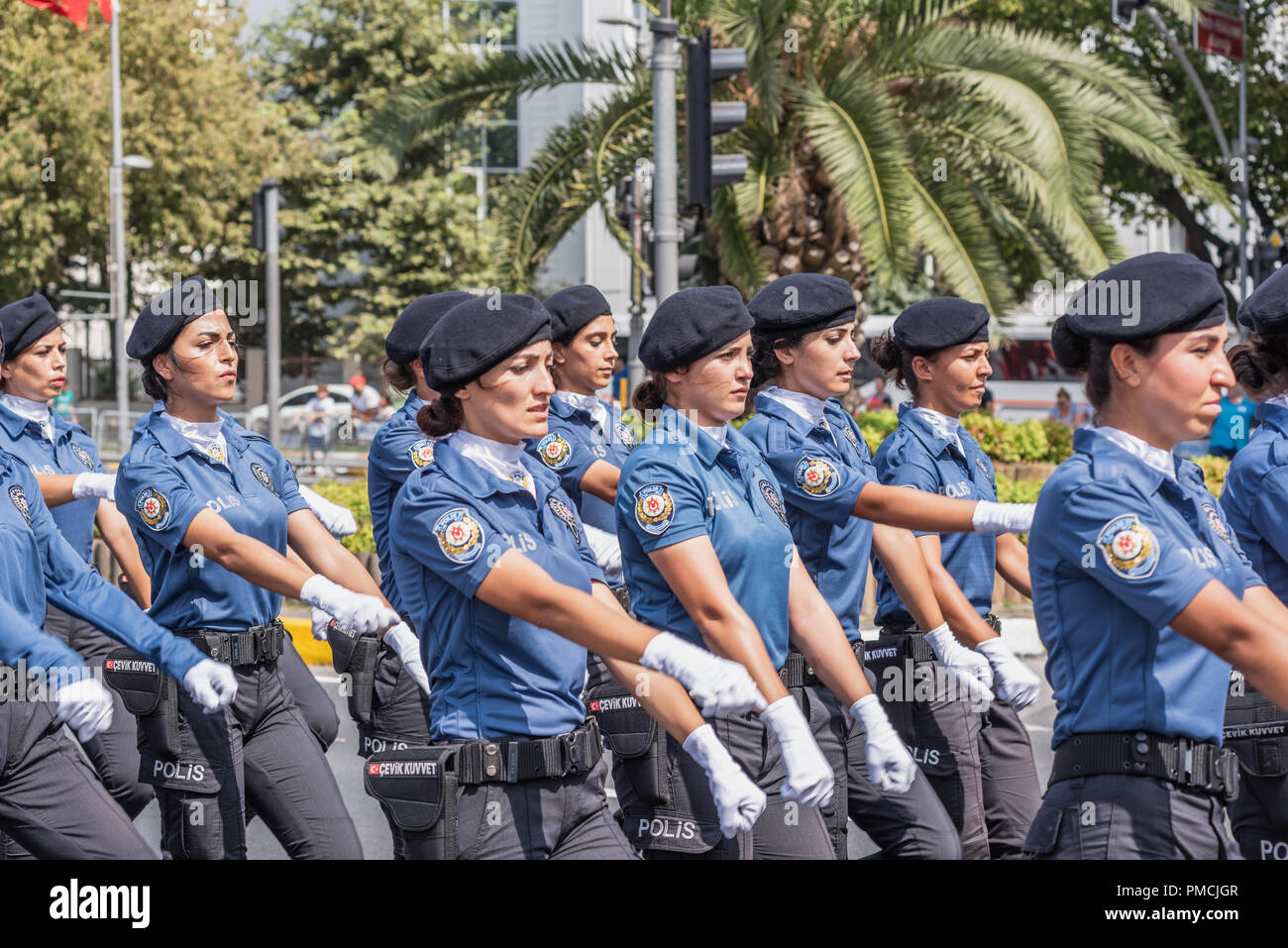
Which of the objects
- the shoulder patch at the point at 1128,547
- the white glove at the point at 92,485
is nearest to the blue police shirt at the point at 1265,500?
the shoulder patch at the point at 1128,547

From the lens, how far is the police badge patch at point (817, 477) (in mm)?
4633

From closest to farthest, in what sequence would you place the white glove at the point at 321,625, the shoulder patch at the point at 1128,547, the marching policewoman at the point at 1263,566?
the shoulder patch at the point at 1128,547, the marching policewoman at the point at 1263,566, the white glove at the point at 321,625

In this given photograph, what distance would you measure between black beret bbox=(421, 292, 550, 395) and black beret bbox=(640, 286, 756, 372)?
53cm

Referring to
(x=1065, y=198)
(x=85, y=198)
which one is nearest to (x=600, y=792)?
(x=1065, y=198)

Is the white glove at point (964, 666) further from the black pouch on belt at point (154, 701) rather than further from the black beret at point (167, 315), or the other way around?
the black beret at point (167, 315)

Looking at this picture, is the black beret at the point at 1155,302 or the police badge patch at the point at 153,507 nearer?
the black beret at the point at 1155,302

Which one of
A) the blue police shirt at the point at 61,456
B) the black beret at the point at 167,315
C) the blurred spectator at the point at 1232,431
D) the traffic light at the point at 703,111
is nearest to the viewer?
the black beret at the point at 167,315

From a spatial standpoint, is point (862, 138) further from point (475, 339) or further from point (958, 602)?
point (475, 339)

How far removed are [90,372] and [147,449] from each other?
1395 inches

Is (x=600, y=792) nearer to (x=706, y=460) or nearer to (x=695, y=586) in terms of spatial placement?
(x=695, y=586)

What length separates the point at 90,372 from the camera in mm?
38406

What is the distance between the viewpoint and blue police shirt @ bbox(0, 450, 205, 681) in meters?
4.13

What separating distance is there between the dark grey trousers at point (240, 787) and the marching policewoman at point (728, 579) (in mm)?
995

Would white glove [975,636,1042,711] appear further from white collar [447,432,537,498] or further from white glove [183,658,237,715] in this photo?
white glove [183,658,237,715]
